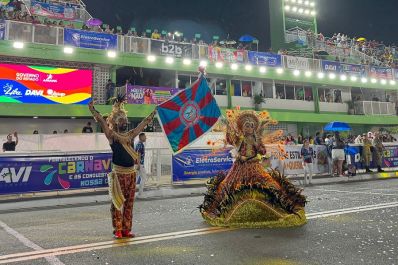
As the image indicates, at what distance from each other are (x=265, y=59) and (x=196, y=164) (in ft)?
53.6

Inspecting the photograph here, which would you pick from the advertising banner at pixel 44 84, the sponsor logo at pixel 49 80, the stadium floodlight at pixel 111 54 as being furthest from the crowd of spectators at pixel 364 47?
the sponsor logo at pixel 49 80

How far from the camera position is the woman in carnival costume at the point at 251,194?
5867mm

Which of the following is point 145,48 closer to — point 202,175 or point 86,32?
point 86,32

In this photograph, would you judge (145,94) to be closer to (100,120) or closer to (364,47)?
(100,120)

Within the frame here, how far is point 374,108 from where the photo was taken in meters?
34.1

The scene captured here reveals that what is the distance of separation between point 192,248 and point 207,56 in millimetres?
21183

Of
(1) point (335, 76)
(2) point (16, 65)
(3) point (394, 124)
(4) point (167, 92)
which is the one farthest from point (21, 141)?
(3) point (394, 124)

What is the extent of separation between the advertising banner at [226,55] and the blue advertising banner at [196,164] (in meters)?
12.4

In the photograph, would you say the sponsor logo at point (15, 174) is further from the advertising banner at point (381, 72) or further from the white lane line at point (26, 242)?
the advertising banner at point (381, 72)

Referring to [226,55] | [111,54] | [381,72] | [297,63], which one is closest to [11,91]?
[111,54]

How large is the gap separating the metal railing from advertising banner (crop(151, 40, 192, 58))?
1892 centimetres

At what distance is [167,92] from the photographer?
22938 mm

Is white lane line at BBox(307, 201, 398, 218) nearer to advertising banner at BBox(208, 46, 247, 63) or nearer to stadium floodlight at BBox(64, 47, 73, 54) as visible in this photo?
stadium floodlight at BBox(64, 47, 73, 54)

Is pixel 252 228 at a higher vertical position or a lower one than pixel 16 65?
lower
